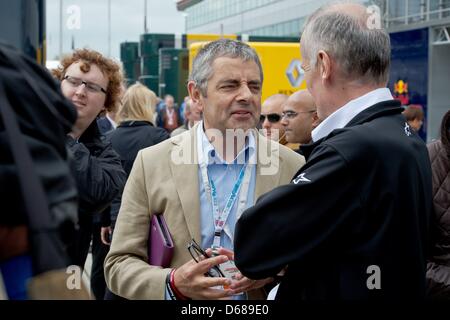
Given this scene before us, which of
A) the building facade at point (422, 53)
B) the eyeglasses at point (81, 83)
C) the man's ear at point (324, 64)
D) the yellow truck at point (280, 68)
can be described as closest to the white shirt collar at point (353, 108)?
the man's ear at point (324, 64)

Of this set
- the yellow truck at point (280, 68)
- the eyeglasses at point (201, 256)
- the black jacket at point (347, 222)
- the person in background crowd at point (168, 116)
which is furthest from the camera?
the person in background crowd at point (168, 116)

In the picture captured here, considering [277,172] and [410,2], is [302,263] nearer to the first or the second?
[277,172]

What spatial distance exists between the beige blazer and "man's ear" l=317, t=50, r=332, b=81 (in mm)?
654

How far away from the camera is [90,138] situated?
356cm

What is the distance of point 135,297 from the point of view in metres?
2.62

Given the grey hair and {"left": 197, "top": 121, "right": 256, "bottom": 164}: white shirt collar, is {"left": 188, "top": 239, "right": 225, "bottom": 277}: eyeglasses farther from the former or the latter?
the grey hair

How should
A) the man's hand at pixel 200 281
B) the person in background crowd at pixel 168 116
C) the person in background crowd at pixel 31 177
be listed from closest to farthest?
the person in background crowd at pixel 31 177
the man's hand at pixel 200 281
the person in background crowd at pixel 168 116

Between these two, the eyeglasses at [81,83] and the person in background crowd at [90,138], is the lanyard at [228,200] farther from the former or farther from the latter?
the eyeglasses at [81,83]

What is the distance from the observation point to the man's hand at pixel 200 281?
2375 millimetres

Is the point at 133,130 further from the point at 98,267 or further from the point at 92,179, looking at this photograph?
the point at 92,179

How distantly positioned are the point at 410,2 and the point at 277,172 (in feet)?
50.3

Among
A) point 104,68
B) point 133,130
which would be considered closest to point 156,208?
point 104,68

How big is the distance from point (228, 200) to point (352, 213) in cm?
78
